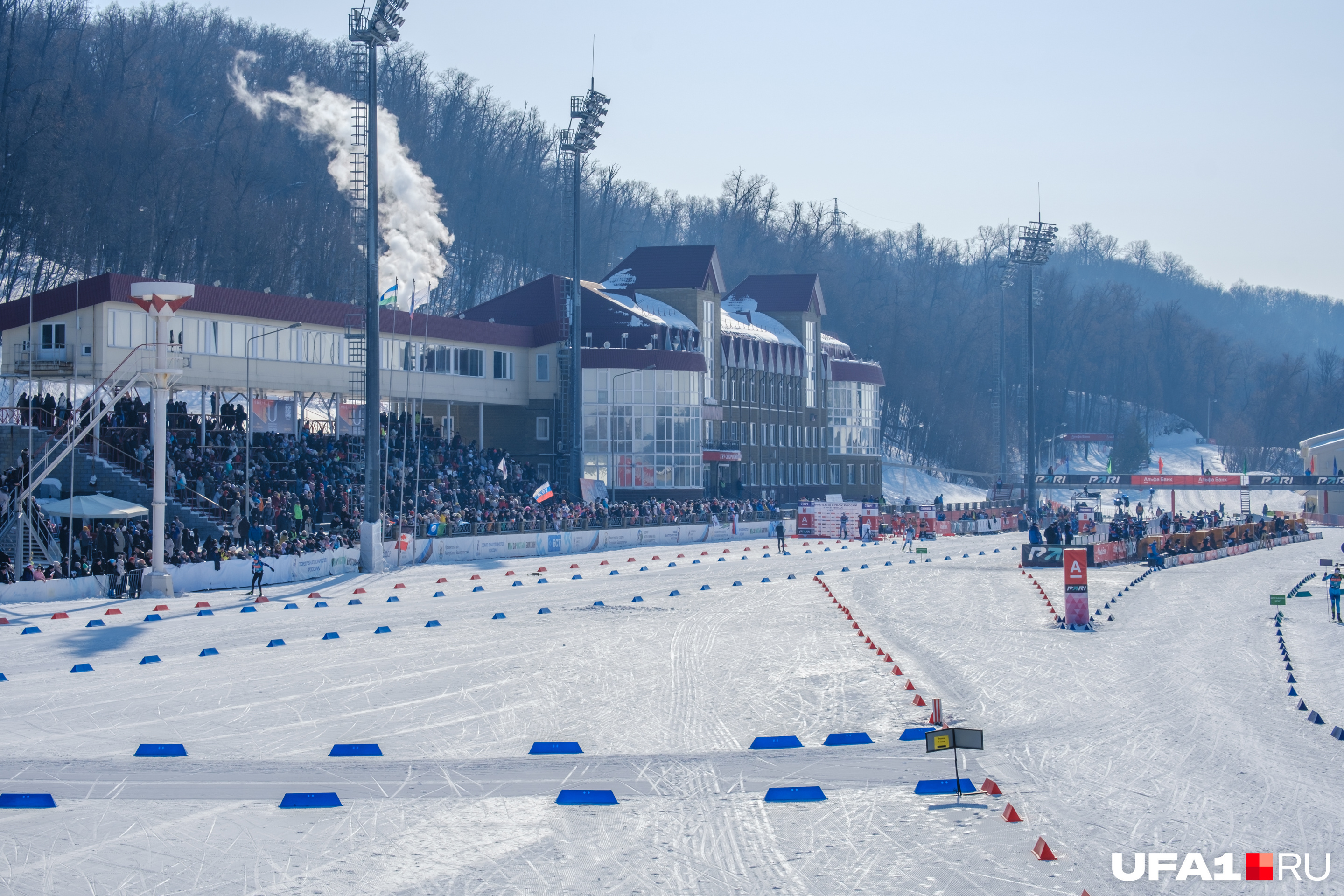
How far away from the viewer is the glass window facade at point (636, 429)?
226 ft

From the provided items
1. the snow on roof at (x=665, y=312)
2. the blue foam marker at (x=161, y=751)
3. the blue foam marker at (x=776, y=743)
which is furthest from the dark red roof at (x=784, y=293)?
the blue foam marker at (x=161, y=751)

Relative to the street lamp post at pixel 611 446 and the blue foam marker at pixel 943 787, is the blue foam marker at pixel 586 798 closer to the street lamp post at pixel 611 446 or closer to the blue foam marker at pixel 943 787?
the blue foam marker at pixel 943 787

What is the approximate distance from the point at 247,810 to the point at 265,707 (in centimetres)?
515

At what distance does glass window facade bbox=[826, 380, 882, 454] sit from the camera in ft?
313

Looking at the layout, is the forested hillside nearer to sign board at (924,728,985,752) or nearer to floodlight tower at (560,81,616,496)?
floodlight tower at (560,81,616,496)

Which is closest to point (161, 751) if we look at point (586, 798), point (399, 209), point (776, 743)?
point (586, 798)

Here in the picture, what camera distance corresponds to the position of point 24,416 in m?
37.7

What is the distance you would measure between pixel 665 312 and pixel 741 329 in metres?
9.06

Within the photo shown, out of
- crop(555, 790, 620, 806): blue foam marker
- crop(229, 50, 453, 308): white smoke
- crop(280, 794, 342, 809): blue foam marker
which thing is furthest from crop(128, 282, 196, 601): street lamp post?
crop(555, 790, 620, 806): blue foam marker

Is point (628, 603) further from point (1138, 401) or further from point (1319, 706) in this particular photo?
point (1138, 401)

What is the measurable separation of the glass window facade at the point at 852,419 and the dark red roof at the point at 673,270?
18.3 metres

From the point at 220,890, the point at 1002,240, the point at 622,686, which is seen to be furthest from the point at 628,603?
the point at 1002,240

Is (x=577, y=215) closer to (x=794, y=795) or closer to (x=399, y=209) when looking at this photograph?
(x=399, y=209)

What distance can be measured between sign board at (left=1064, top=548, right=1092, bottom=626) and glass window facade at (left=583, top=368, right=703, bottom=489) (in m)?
43.3
